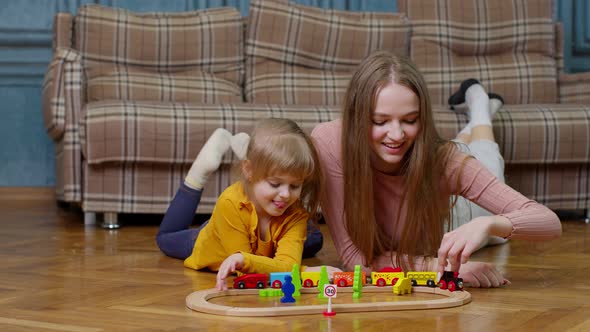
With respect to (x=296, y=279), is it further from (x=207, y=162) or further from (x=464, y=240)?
(x=207, y=162)

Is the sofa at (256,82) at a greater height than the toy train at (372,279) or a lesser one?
greater

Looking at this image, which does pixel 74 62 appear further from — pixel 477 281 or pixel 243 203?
pixel 477 281

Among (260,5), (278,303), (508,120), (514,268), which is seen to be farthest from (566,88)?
(278,303)

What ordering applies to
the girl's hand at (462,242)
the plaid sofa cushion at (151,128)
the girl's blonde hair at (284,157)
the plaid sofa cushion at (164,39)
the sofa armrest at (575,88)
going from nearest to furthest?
the girl's hand at (462,242), the girl's blonde hair at (284,157), the plaid sofa cushion at (151,128), the plaid sofa cushion at (164,39), the sofa armrest at (575,88)

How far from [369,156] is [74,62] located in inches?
58.9

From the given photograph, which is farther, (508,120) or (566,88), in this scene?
(566,88)

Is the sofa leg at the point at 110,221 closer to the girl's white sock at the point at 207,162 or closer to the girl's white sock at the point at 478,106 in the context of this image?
the girl's white sock at the point at 207,162

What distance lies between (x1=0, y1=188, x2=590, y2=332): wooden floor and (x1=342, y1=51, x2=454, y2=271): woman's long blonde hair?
7.8 inches

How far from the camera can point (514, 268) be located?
6.46 ft

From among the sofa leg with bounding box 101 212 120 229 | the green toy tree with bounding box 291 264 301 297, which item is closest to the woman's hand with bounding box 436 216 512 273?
the green toy tree with bounding box 291 264 301 297

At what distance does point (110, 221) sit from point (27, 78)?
1386 mm

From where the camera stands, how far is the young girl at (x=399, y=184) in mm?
1655

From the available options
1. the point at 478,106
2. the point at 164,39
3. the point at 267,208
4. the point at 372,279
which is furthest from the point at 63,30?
the point at 372,279

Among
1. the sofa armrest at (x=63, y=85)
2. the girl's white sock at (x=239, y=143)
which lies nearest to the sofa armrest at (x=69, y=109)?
the sofa armrest at (x=63, y=85)
